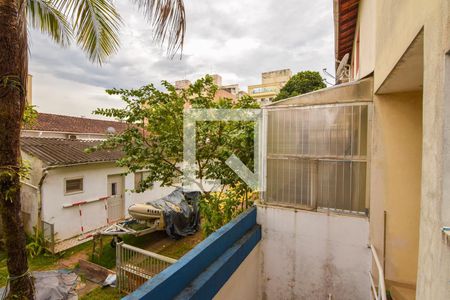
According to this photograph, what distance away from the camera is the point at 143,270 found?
6.28m

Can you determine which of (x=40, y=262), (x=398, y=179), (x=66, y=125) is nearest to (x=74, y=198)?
(x=40, y=262)

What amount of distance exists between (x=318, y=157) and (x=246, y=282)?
2581mm

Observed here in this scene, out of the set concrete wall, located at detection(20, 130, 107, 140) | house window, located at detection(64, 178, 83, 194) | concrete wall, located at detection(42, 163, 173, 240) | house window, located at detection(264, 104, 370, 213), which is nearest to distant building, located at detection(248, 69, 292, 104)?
concrete wall, located at detection(20, 130, 107, 140)

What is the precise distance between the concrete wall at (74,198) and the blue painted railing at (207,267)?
836cm

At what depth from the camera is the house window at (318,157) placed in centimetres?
402

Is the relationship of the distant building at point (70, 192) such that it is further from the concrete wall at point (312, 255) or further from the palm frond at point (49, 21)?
the concrete wall at point (312, 255)

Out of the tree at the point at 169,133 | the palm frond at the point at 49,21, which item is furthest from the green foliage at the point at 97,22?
the tree at the point at 169,133

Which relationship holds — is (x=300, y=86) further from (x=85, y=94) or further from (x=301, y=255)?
(x=301, y=255)

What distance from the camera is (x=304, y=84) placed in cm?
1944

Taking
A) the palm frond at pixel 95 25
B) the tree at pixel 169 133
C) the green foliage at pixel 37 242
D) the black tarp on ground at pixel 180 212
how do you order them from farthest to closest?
the black tarp on ground at pixel 180 212 → the green foliage at pixel 37 242 → the tree at pixel 169 133 → the palm frond at pixel 95 25

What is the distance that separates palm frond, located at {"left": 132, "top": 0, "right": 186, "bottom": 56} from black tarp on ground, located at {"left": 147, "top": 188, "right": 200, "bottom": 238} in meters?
7.46

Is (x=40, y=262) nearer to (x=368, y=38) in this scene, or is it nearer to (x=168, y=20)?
(x=168, y=20)

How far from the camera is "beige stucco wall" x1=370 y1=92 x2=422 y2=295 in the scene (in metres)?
3.61

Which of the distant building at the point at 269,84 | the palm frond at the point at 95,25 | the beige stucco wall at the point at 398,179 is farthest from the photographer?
the distant building at the point at 269,84
